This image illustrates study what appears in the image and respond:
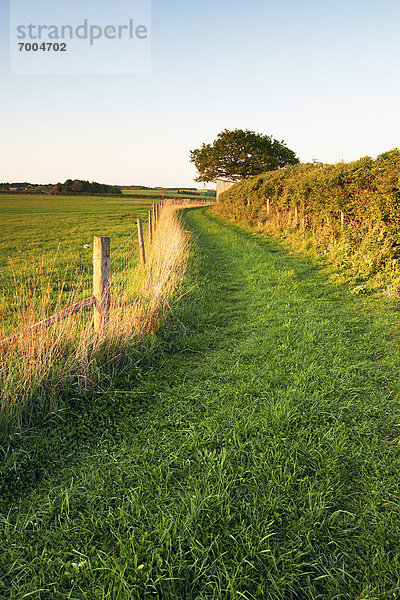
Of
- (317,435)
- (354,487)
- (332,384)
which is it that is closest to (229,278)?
(332,384)

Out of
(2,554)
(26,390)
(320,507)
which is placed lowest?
(2,554)

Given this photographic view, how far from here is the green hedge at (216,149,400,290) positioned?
27.6 ft

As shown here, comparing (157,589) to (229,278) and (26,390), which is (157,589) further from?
(229,278)

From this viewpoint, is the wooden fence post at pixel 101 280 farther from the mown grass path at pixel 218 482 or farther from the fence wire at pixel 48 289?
the mown grass path at pixel 218 482

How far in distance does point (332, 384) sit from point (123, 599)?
2840mm

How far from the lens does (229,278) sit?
9297mm

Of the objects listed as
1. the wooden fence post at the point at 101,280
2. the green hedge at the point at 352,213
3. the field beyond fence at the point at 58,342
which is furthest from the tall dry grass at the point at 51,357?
the green hedge at the point at 352,213

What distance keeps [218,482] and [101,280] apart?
2.85 metres

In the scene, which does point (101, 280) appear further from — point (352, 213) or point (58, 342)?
point (352, 213)

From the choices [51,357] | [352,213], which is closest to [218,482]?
[51,357]

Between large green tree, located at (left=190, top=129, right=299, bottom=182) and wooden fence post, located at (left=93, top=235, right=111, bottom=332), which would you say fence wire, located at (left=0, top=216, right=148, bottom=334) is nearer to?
wooden fence post, located at (left=93, top=235, right=111, bottom=332)

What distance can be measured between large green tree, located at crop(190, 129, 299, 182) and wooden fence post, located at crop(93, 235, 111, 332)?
42988 mm

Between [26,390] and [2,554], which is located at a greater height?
[26,390]

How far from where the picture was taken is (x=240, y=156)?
4459 centimetres
